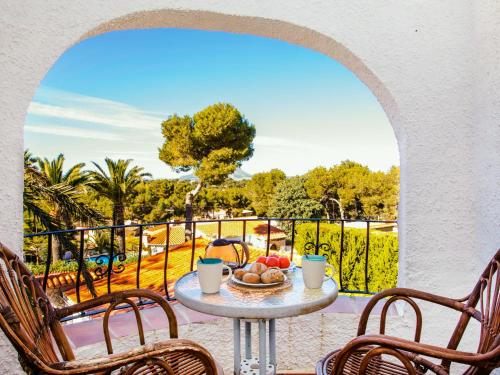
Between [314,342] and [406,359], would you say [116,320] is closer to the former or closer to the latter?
[314,342]

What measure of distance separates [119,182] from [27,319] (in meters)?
14.3

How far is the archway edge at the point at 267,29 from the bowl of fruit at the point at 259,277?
3.71ft

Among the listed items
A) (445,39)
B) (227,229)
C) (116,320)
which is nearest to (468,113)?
(445,39)

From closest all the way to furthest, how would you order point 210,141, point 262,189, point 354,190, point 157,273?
1. point 157,273
2. point 210,141
3. point 354,190
4. point 262,189

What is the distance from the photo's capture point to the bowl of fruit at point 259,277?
4.70 ft

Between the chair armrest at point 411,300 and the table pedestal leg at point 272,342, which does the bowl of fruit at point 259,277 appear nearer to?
the table pedestal leg at point 272,342

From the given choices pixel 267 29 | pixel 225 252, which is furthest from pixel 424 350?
pixel 267 29

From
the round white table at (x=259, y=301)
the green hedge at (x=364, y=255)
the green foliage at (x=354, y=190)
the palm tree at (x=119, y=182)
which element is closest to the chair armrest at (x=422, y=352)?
the round white table at (x=259, y=301)

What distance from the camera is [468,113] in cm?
202

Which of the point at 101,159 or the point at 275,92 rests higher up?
the point at 275,92

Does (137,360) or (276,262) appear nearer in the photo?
(137,360)

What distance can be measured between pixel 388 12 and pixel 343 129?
20.1m

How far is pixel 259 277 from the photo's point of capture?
1.46m

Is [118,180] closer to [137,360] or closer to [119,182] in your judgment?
[119,182]
